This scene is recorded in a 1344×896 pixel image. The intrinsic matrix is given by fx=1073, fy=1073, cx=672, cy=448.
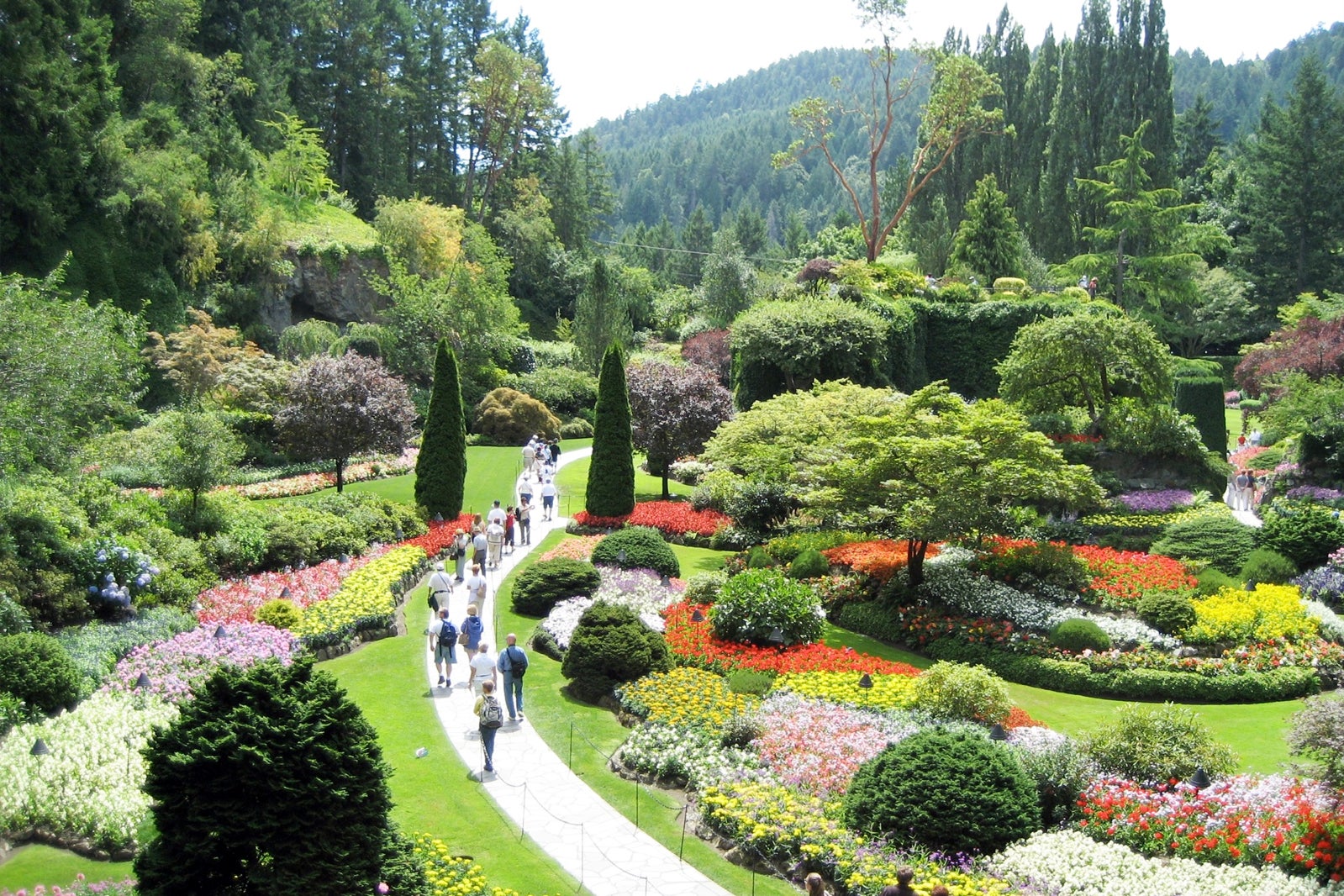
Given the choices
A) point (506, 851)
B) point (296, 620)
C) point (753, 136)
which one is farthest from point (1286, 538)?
point (753, 136)

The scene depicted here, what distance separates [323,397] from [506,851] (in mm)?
19222

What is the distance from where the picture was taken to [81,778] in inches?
480

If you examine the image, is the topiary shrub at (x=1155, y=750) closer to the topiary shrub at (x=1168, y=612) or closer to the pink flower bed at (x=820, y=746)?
the pink flower bed at (x=820, y=746)

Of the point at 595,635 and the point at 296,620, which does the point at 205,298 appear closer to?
the point at 296,620

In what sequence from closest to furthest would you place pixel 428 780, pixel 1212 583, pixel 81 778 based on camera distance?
pixel 81 778, pixel 428 780, pixel 1212 583

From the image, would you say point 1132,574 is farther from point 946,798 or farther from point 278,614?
point 278,614

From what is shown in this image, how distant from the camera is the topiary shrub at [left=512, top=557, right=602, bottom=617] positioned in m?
21.6

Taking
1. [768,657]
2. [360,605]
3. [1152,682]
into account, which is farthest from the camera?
[360,605]

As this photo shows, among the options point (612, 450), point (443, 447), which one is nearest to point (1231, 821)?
point (612, 450)

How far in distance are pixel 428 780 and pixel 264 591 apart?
8.27 metres

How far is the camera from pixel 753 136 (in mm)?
170750

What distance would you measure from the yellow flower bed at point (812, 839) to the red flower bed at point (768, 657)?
14.7ft

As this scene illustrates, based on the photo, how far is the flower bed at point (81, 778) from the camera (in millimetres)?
11516

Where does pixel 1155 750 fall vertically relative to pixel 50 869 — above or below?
above
